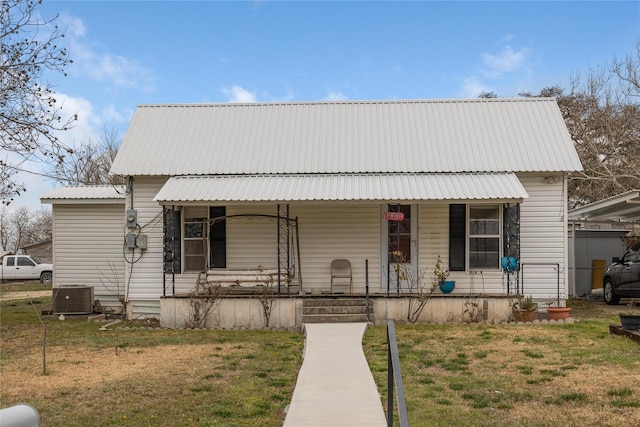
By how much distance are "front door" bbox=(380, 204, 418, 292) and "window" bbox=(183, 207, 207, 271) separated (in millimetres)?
4258

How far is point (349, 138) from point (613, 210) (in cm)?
774

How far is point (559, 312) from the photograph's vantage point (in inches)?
536

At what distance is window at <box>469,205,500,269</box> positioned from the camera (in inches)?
582

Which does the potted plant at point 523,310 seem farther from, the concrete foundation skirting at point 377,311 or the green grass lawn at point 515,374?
the green grass lawn at point 515,374

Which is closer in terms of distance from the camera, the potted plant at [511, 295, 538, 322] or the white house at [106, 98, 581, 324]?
the potted plant at [511, 295, 538, 322]

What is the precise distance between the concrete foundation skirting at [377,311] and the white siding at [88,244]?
473 cm

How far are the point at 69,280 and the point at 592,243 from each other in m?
15.9

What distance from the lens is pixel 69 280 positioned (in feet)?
58.0

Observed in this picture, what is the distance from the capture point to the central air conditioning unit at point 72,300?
1627 centimetres

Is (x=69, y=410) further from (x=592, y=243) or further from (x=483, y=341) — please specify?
(x=592, y=243)

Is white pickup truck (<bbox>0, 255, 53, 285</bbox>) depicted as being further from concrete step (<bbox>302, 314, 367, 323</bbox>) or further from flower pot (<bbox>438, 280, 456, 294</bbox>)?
flower pot (<bbox>438, 280, 456, 294</bbox>)

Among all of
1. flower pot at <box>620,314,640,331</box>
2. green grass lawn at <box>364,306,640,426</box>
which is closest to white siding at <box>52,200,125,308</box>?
green grass lawn at <box>364,306,640,426</box>

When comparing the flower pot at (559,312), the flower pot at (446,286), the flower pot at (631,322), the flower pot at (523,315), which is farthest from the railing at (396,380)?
the flower pot at (559,312)

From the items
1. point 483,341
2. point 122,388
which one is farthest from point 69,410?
point 483,341
